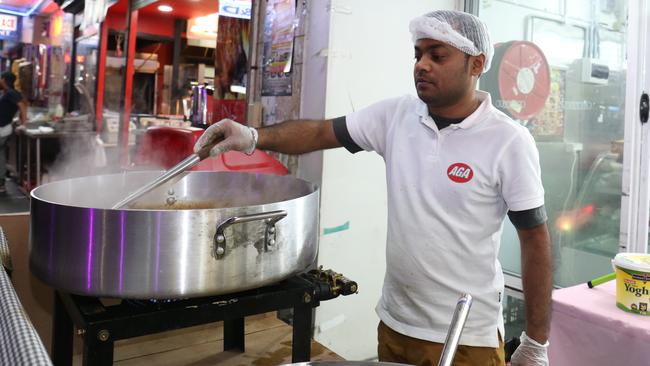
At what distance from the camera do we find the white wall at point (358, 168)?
286 centimetres

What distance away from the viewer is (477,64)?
175cm

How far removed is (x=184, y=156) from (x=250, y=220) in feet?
5.58

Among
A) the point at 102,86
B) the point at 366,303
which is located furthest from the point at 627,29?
the point at 102,86

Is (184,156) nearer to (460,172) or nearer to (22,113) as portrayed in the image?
(460,172)

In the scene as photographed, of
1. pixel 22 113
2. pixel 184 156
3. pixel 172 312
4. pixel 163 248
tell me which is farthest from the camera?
pixel 22 113

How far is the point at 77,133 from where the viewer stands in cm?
779

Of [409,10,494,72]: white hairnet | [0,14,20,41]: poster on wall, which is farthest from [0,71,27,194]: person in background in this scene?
[409,10,494,72]: white hairnet

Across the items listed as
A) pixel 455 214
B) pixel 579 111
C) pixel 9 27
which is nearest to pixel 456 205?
pixel 455 214

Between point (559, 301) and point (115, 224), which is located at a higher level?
point (115, 224)

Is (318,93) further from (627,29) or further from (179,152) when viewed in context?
(627,29)

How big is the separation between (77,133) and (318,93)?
6130 mm

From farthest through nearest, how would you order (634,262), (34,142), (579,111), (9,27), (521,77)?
(9,27)
(34,142)
(521,77)
(579,111)
(634,262)

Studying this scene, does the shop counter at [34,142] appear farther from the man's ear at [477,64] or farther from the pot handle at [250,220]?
the pot handle at [250,220]

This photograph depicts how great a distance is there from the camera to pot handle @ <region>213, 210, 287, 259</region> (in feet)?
3.60
